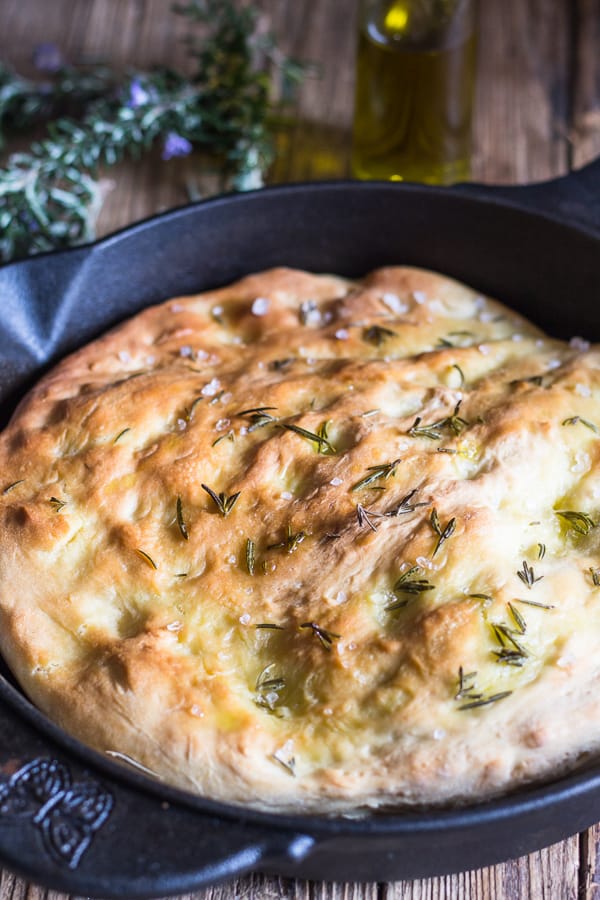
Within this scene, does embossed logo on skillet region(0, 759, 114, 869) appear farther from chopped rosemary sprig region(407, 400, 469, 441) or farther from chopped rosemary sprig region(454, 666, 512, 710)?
chopped rosemary sprig region(407, 400, 469, 441)

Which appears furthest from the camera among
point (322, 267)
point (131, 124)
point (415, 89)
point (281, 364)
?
point (131, 124)

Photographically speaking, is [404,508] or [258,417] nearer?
[404,508]

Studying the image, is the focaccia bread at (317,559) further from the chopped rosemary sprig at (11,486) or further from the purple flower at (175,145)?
the purple flower at (175,145)

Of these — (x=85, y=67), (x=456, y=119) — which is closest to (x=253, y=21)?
(x=85, y=67)

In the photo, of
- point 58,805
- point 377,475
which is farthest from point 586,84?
point 58,805

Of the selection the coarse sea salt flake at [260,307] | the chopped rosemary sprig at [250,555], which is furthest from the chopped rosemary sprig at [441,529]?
the coarse sea salt flake at [260,307]

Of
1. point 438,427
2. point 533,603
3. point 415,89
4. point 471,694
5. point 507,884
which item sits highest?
point 415,89

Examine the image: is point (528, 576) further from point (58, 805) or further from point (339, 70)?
point (339, 70)
